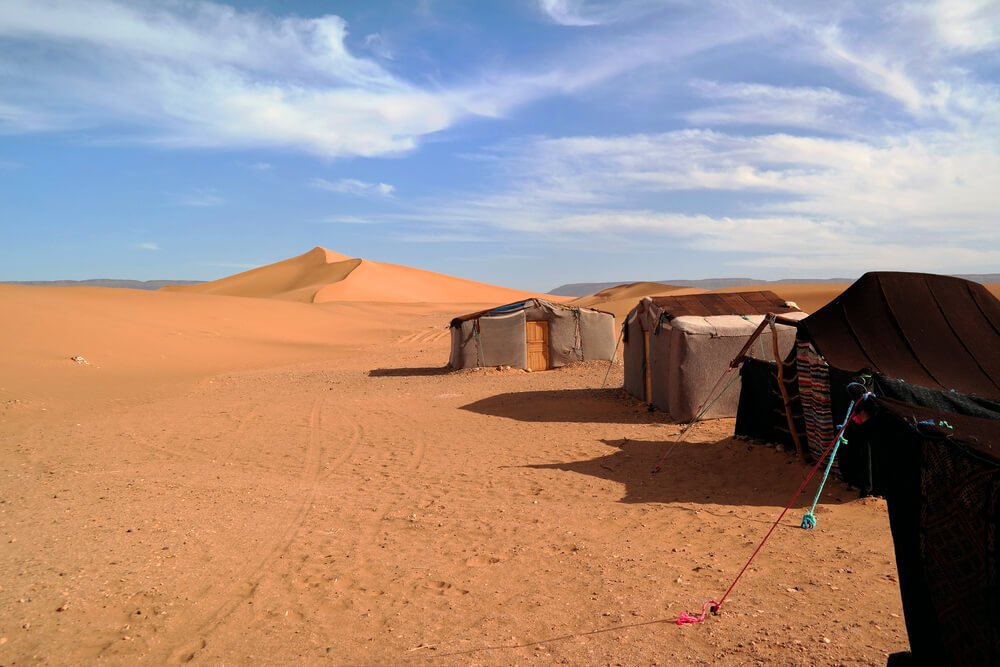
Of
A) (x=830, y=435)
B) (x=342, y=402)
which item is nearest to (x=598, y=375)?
(x=342, y=402)

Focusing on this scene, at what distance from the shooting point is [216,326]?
38.1 meters

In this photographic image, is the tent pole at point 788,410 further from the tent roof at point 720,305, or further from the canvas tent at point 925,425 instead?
the tent roof at point 720,305

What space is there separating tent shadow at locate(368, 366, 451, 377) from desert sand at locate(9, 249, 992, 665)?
5.86 meters

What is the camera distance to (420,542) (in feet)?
23.0

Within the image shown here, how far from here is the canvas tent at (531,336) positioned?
2120 centimetres

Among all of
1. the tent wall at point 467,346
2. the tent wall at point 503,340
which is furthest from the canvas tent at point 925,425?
the tent wall at point 467,346

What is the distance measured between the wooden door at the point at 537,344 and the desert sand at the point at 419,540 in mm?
5303

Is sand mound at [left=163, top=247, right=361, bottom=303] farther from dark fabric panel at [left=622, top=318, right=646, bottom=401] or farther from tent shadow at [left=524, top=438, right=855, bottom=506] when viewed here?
tent shadow at [left=524, top=438, right=855, bottom=506]

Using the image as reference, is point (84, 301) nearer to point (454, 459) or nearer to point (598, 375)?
point (598, 375)

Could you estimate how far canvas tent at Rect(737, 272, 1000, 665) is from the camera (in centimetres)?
342

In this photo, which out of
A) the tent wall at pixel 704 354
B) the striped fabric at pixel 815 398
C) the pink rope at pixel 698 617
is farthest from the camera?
the tent wall at pixel 704 354

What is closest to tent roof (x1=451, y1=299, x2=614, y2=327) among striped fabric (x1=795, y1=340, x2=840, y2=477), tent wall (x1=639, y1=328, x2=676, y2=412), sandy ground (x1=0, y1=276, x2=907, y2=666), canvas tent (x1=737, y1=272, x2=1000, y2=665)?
sandy ground (x1=0, y1=276, x2=907, y2=666)

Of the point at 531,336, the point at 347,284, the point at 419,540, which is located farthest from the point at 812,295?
the point at 419,540

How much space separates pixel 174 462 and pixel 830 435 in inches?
344
